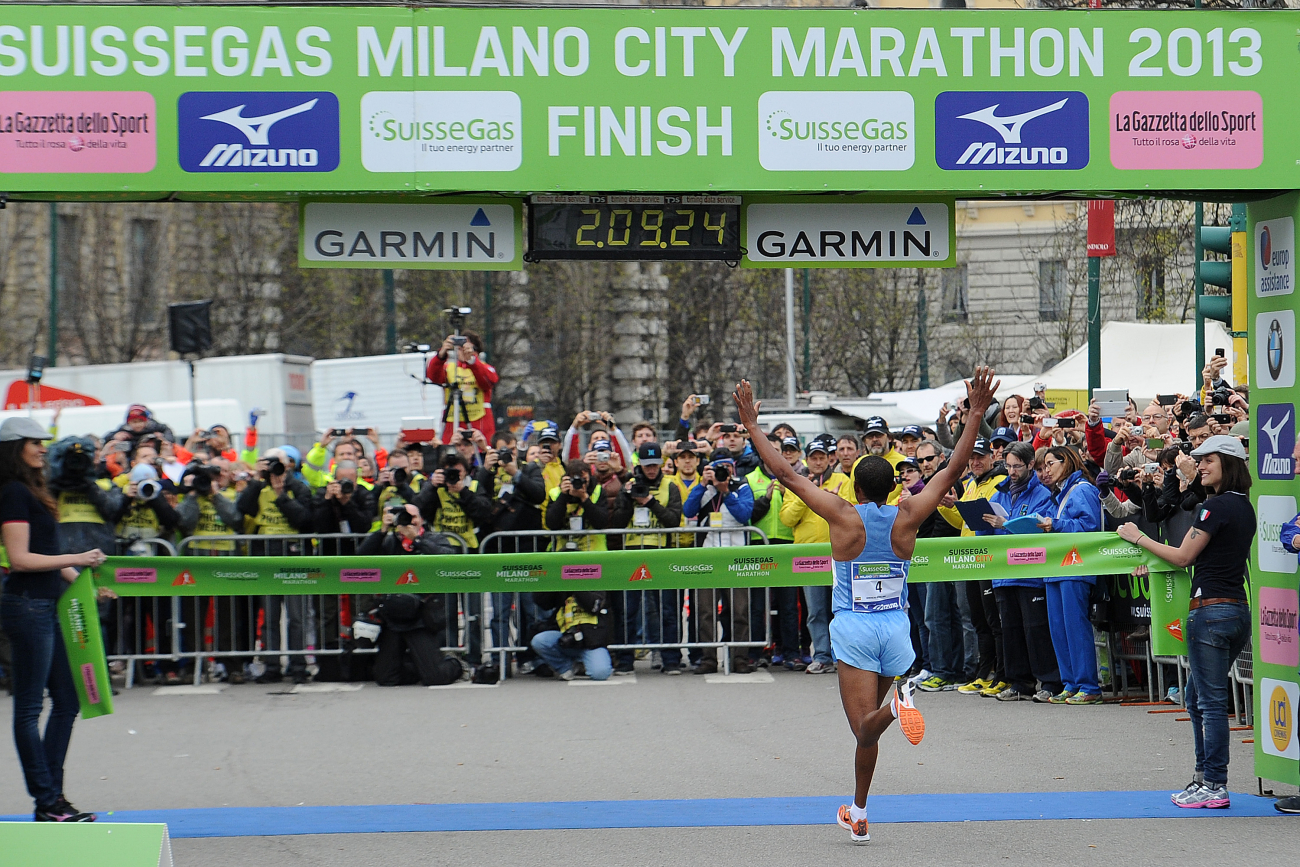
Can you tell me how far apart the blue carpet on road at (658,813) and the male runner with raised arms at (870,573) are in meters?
0.76

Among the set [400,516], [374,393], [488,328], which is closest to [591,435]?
[400,516]

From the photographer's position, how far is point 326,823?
8.05m

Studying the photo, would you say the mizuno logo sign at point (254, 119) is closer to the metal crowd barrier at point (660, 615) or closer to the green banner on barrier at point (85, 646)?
the green banner on barrier at point (85, 646)

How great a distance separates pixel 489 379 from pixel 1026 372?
24897mm

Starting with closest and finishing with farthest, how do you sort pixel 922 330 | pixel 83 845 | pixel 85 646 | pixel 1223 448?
1. pixel 83 845
2. pixel 1223 448
3. pixel 85 646
4. pixel 922 330

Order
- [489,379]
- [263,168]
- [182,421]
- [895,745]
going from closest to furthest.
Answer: [263,168] → [895,745] → [489,379] → [182,421]

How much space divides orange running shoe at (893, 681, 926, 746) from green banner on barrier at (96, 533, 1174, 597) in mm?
4979

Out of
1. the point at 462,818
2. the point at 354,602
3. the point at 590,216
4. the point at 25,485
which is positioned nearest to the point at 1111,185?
the point at 590,216

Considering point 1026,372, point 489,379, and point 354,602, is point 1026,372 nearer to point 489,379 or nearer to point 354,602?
point 489,379

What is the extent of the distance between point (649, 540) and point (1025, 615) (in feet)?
11.8

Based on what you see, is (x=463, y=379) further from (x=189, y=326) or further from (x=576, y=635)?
(x=576, y=635)

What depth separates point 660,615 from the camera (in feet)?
44.6

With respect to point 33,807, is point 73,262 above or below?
above

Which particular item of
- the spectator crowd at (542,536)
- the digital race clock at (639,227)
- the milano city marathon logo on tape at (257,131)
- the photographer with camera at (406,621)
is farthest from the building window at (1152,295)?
the milano city marathon logo on tape at (257,131)
